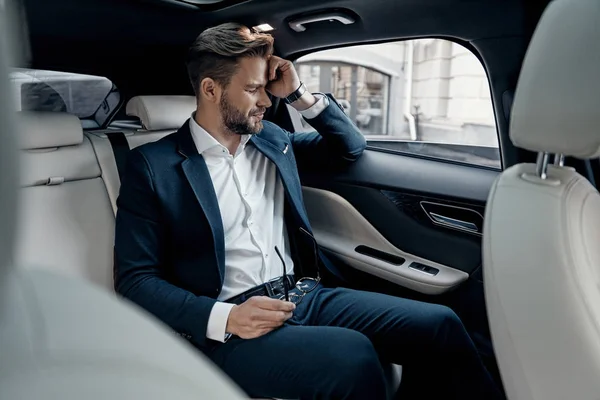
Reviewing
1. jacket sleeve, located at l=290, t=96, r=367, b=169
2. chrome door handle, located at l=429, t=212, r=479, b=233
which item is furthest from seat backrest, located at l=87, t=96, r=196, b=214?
chrome door handle, located at l=429, t=212, r=479, b=233

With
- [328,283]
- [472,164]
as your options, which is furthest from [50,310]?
[472,164]

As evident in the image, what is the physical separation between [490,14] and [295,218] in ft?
2.64

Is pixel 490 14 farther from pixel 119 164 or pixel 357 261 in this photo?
pixel 119 164

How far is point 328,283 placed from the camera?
1.89 m

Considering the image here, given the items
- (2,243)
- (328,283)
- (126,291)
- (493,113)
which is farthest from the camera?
(328,283)

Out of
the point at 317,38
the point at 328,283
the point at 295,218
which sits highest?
the point at 317,38

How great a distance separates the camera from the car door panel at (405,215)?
186 centimetres

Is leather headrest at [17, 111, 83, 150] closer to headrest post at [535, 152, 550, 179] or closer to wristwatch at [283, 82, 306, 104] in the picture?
wristwatch at [283, 82, 306, 104]

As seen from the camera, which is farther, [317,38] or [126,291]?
[317,38]

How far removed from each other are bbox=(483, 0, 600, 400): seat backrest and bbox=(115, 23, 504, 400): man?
390 mm

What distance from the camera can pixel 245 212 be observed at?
1.71m

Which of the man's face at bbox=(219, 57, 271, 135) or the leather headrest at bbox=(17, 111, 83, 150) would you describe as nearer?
the leather headrest at bbox=(17, 111, 83, 150)

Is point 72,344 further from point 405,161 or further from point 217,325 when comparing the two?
point 405,161

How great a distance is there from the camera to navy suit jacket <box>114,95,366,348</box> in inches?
57.4
